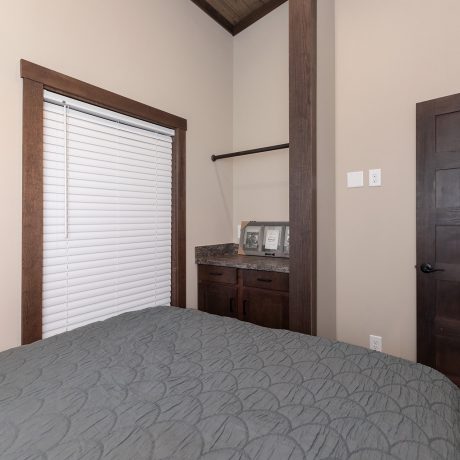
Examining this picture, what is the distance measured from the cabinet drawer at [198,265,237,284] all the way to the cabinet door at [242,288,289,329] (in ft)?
0.54

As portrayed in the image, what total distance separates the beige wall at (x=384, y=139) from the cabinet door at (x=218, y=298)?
846mm

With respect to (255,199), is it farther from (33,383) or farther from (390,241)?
(33,383)

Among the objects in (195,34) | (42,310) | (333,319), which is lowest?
(333,319)

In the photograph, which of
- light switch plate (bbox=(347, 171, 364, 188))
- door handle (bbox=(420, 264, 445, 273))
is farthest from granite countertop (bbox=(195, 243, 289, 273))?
door handle (bbox=(420, 264, 445, 273))

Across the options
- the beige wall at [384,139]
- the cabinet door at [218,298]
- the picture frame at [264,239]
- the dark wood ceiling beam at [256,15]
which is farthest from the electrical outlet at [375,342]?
the dark wood ceiling beam at [256,15]

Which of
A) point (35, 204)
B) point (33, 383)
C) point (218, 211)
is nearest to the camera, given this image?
point (33, 383)

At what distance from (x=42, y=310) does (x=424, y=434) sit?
6.10ft

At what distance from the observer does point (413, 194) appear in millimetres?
2080

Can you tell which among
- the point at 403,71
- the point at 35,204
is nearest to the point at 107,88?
the point at 35,204

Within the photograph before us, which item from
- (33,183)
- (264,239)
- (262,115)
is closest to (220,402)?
(33,183)

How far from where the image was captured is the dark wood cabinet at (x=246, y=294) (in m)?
2.35

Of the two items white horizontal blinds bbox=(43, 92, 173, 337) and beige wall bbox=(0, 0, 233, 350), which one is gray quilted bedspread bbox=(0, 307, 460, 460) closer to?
white horizontal blinds bbox=(43, 92, 173, 337)

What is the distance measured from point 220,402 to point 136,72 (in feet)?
7.38

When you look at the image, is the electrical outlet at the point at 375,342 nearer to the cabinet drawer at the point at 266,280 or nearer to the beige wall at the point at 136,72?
the cabinet drawer at the point at 266,280
